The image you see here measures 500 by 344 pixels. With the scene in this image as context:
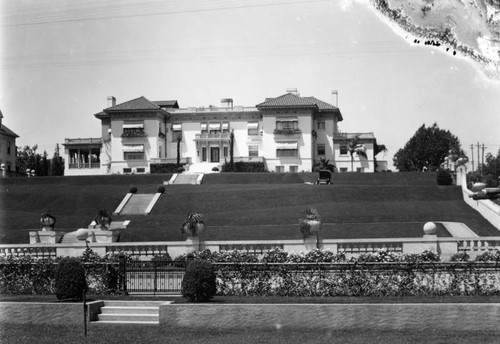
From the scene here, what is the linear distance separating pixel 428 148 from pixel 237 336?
3648 inches

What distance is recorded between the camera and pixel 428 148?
101 metres

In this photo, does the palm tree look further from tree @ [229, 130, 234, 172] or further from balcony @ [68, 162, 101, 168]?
balcony @ [68, 162, 101, 168]

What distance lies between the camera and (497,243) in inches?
1064

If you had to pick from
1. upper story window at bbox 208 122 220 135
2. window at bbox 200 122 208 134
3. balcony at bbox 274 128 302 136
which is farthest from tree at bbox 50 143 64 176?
balcony at bbox 274 128 302 136

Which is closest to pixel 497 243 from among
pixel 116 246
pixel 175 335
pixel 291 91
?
pixel 116 246

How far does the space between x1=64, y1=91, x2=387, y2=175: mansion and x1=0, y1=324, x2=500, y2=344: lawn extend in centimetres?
7194

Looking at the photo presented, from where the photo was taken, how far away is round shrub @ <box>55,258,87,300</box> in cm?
1552

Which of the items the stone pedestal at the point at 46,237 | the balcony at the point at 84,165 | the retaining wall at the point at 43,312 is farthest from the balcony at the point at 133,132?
the retaining wall at the point at 43,312

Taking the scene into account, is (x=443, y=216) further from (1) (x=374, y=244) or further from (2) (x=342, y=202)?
(1) (x=374, y=244)

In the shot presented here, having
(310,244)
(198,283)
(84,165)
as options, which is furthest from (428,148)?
(198,283)

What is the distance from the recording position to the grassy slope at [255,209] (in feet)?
129

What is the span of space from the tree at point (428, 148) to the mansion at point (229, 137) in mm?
15923

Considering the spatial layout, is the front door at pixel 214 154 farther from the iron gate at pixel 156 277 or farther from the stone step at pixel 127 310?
the stone step at pixel 127 310

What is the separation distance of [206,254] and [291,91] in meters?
69.6
